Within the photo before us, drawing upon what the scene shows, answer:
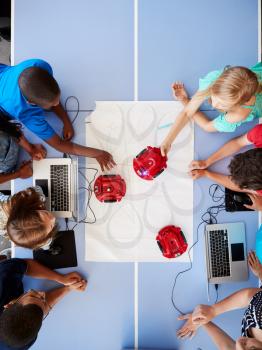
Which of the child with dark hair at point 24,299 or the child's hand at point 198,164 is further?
the child's hand at point 198,164

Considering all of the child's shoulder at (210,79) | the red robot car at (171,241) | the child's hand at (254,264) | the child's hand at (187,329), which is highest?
the child's shoulder at (210,79)

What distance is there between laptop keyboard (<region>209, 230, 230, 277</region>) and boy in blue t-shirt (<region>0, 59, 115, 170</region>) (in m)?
0.70

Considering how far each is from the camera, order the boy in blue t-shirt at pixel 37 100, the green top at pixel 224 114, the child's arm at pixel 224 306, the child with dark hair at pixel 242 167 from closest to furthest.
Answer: the boy in blue t-shirt at pixel 37 100 → the child with dark hair at pixel 242 167 → the green top at pixel 224 114 → the child's arm at pixel 224 306

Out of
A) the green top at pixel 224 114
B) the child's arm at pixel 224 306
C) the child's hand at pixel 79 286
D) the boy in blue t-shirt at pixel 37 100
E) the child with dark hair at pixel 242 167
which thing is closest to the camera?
the boy in blue t-shirt at pixel 37 100

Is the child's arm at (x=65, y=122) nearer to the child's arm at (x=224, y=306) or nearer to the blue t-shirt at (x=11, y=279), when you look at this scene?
the blue t-shirt at (x=11, y=279)

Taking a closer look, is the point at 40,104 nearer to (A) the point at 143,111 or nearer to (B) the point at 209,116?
(A) the point at 143,111

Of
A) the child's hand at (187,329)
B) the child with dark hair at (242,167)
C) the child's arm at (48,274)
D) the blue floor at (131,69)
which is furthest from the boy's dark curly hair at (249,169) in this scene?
the child's arm at (48,274)

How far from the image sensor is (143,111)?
187 cm

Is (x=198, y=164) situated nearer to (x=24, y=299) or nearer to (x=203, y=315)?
(x=203, y=315)

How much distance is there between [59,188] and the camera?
5.96 feet

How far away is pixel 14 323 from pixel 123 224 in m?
0.73

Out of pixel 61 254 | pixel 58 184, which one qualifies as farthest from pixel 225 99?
pixel 61 254

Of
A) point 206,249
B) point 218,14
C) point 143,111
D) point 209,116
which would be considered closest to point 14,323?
point 206,249

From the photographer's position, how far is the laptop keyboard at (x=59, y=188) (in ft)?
5.96
